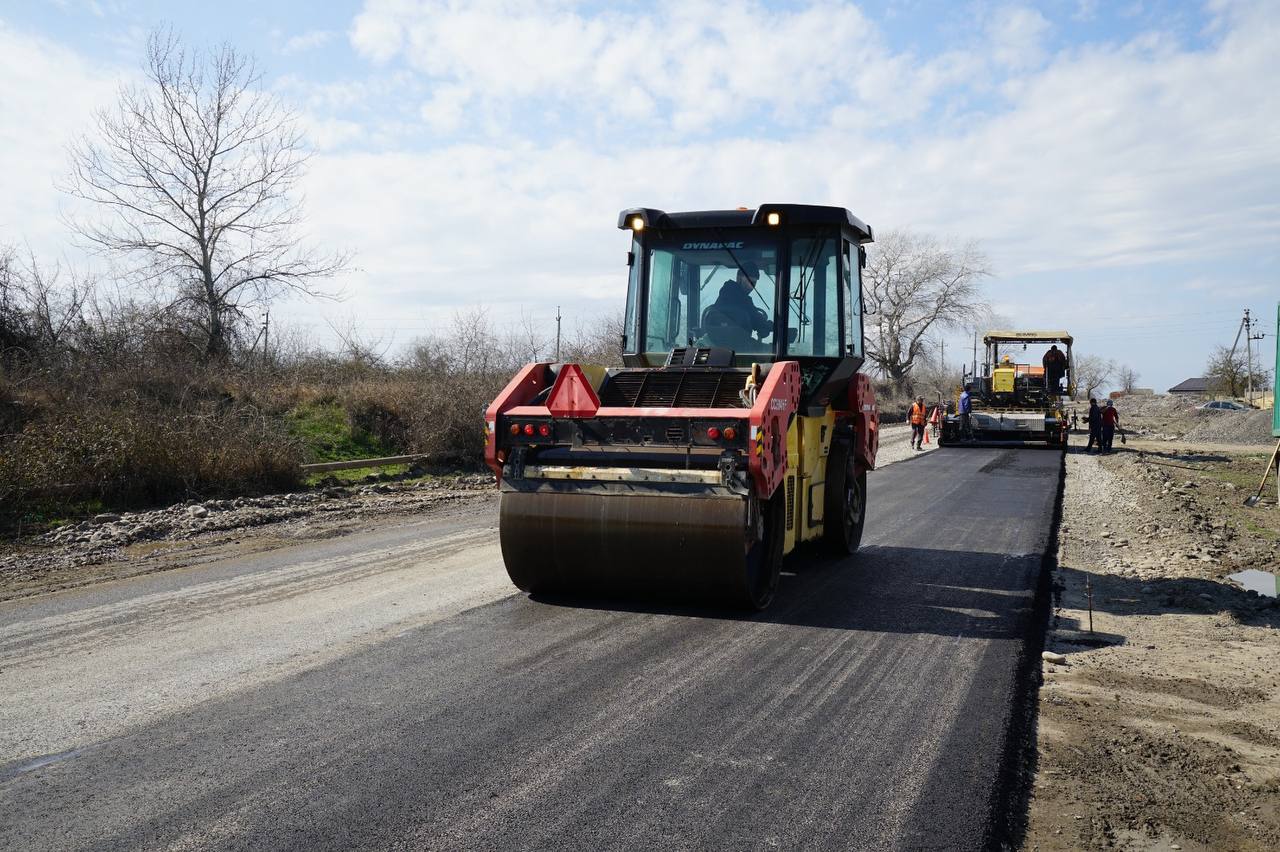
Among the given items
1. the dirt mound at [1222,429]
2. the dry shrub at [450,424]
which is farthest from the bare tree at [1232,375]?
the dry shrub at [450,424]

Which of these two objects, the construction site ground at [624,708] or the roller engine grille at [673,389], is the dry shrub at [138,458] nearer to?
the construction site ground at [624,708]

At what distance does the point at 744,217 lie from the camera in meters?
8.12

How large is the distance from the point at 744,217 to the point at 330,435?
42.1 feet

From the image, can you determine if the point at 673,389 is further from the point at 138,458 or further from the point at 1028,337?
the point at 1028,337

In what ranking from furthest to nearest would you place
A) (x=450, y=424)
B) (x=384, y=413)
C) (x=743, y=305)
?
1. (x=384, y=413)
2. (x=450, y=424)
3. (x=743, y=305)

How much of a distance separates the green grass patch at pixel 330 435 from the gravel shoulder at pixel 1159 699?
41.5 feet

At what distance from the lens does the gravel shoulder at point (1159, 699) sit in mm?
3678

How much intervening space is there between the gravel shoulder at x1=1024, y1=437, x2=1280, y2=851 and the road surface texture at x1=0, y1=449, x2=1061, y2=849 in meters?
0.26

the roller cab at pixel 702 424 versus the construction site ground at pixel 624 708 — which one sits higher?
the roller cab at pixel 702 424

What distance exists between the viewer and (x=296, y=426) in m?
18.2

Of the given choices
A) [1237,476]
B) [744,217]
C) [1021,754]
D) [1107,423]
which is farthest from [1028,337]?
[1021,754]

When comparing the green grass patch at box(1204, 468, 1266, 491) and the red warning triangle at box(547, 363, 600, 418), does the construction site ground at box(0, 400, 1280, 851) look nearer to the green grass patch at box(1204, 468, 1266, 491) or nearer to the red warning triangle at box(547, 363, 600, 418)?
the red warning triangle at box(547, 363, 600, 418)

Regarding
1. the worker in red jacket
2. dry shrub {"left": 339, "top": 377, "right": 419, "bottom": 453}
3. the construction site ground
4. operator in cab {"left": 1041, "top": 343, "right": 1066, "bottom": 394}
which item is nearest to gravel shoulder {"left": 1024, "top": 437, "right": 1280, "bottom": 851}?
the construction site ground

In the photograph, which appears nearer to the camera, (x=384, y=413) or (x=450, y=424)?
(x=450, y=424)
